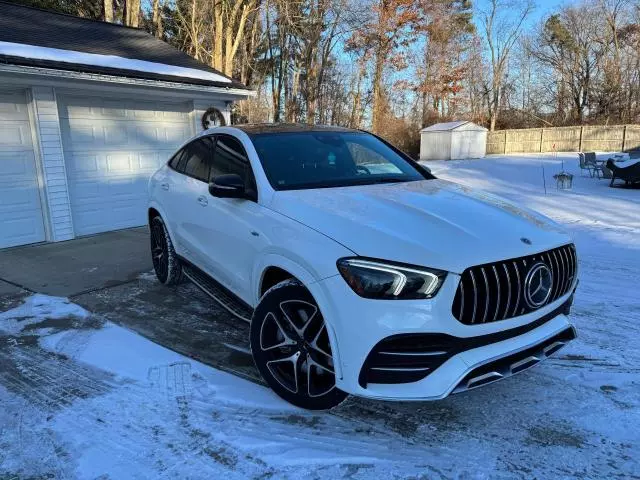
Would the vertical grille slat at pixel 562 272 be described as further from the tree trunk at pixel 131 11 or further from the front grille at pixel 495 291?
the tree trunk at pixel 131 11

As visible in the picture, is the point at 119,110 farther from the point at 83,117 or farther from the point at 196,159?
the point at 196,159

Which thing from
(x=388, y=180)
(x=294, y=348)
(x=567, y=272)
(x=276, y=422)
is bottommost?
(x=276, y=422)

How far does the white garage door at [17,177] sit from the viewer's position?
24.0ft

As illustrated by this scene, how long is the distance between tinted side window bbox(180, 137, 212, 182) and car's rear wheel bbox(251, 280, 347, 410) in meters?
1.67

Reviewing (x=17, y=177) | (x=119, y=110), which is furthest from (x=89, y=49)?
(x=17, y=177)

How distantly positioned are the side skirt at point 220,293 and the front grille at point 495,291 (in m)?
1.57

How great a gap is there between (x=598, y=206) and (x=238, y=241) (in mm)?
9698

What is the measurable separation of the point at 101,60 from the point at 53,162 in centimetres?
189

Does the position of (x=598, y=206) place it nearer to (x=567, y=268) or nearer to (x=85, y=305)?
(x=567, y=268)

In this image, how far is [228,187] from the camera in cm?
328

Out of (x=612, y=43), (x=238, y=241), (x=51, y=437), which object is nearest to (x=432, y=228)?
(x=238, y=241)

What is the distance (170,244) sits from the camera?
16.3 ft

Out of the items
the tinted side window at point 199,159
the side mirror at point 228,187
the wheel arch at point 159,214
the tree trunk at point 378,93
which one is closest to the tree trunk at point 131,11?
the tree trunk at point 378,93

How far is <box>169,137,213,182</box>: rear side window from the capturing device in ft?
14.1
